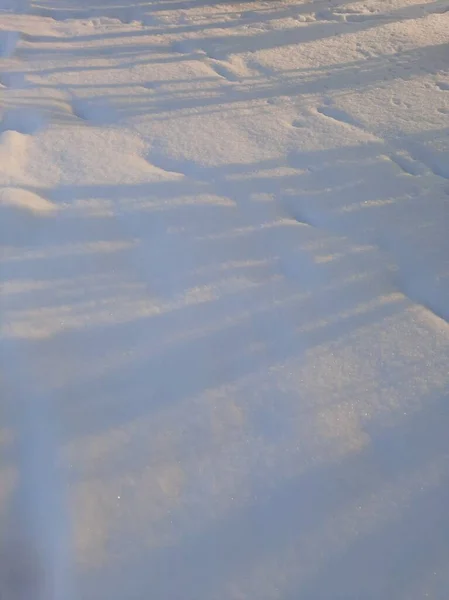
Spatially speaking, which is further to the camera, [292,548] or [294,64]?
[294,64]

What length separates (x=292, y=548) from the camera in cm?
133

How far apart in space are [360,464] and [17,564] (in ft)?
2.52

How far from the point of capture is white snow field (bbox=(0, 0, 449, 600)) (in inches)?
52.4

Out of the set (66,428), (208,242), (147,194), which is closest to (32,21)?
(147,194)

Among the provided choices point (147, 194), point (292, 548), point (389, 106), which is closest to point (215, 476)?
point (292, 548)

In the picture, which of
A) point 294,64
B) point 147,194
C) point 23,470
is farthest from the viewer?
point 294,64

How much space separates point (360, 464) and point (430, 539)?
0.71 feet

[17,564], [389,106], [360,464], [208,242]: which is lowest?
[17,564]

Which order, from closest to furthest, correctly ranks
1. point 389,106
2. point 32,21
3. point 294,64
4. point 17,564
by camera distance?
point 17,564, point 389,106, point 294,64, point 32,21

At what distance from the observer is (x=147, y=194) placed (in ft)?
7.34

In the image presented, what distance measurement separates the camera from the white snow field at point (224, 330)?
4.37 ft

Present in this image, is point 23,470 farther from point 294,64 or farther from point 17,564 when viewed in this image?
point 294,64

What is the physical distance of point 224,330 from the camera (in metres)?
1.78

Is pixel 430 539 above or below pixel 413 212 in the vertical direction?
below
